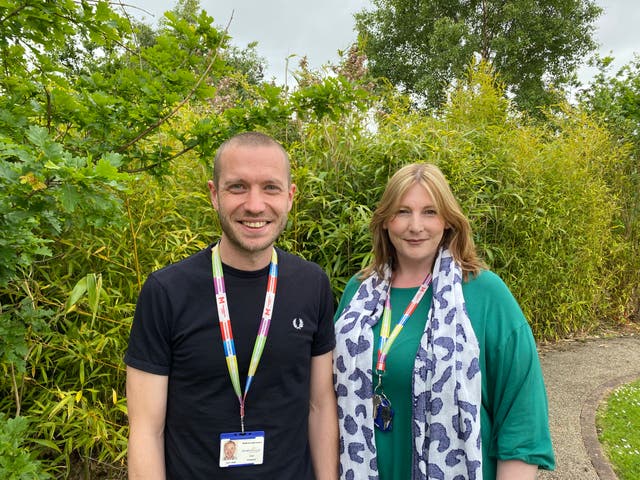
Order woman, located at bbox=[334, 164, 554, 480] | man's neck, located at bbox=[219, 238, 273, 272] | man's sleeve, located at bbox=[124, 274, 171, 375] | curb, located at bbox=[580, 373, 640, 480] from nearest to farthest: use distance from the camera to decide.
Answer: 1. man's sleeve, located at bbox=[124, 274, 171, 375]
2. man's neck, located at bbox=[219, 238, 273, 272]
3. woman, located at bbox=[334, 164, 554, 480]
4. curb, located at bbox=[580, 373, 640, 480]

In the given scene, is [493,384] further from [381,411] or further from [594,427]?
[594,427]

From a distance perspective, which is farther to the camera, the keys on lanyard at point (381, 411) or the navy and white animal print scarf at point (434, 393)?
the keys on lanyard at point (381, 411)

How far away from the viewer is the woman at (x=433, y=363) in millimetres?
1465

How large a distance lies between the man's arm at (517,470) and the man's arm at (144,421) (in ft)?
3.46

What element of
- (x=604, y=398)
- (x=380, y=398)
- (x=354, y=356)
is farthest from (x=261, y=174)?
(x=604, y=398)

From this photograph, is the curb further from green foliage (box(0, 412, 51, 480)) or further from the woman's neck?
green foliage (box(0, 412, 51, 480))

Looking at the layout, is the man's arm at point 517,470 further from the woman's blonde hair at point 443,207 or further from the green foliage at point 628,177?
the green foliage at point 628,177

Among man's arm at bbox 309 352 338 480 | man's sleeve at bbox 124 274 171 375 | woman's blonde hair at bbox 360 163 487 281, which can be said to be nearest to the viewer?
man's sleeve at bbox 124 274 171 375

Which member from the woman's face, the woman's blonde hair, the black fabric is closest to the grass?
the woman's blonde hair

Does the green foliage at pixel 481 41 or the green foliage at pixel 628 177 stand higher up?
the green foliage at pixel 481 41

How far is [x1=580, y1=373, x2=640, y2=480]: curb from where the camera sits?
10.1ft

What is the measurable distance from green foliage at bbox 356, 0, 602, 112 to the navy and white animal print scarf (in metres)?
12.2

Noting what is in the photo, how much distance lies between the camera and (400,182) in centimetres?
173

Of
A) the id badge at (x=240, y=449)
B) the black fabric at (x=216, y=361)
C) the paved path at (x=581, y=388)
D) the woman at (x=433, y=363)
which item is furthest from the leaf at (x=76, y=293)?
the paved path at (x=581, y=388)
